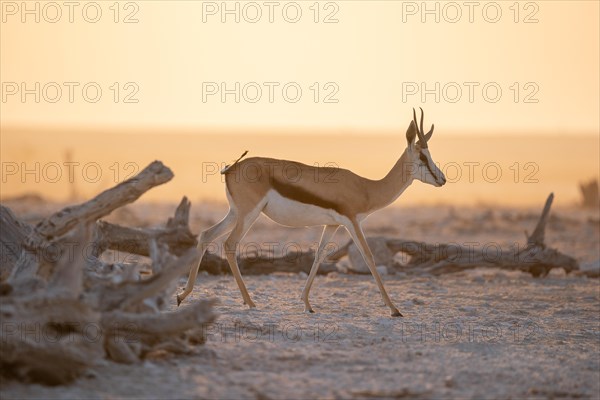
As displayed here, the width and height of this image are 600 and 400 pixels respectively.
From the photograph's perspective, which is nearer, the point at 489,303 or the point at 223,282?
the point at 489,303

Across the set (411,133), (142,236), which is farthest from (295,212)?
(142,236)

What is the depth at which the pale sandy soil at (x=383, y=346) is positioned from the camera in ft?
24.5

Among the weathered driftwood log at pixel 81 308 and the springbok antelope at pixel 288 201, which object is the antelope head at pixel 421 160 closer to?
the springbok antelope at pixel 288 201

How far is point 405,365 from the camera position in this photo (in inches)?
328

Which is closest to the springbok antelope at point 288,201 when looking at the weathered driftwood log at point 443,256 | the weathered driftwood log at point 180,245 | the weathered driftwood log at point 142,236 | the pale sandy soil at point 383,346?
the pale sandy soil at point 383,346

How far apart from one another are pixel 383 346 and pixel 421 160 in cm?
385

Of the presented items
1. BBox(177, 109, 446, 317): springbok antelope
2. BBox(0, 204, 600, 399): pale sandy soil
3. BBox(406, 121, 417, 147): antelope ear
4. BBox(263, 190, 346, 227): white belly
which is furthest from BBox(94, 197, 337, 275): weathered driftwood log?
BBox(406, 121, 417, 147): antelope ear

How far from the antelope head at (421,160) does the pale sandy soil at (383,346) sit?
153 cm

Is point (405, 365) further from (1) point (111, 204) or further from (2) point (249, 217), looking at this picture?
(2) point (249, 217)

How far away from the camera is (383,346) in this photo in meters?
9.04

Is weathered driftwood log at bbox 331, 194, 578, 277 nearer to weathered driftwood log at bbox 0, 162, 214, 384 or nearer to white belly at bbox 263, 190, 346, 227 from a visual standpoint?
white belly at bbox 263, 190, 346, 227

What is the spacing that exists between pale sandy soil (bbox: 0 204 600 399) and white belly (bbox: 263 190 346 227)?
3.24 ft

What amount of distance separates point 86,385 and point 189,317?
887mm

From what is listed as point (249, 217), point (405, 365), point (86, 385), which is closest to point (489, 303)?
point (249, 217)
